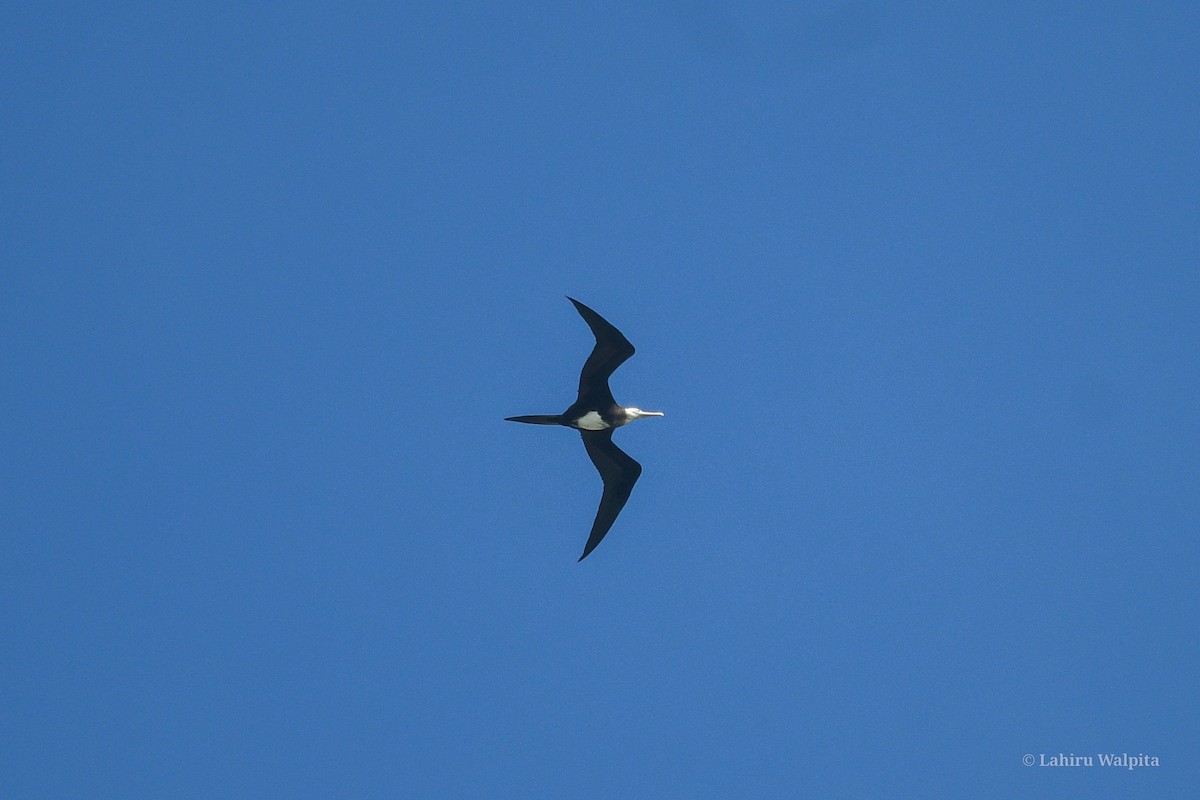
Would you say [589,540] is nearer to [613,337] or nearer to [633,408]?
[633,408]

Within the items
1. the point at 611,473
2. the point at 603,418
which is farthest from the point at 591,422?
the point at 611,473

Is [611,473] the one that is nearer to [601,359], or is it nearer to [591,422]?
[591,422]

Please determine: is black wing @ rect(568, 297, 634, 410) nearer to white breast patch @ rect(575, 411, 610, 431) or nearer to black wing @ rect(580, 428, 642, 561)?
white breast patch @ rect(575, 411, 610, 431)

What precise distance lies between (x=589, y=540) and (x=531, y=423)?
2.09 m

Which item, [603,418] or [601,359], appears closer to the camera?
[601,359]

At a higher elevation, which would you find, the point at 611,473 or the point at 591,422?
the point at 591,422

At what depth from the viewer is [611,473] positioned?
60.4 ft

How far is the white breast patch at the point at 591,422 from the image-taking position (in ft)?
57.8

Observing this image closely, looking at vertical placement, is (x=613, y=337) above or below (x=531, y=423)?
above

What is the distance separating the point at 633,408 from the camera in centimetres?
1792

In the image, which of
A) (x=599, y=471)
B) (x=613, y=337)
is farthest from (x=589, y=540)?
(x=613, y=337)

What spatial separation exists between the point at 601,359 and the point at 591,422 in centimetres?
109

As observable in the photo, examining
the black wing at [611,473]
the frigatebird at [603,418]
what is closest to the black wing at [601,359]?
the frigatebird at [603,418]

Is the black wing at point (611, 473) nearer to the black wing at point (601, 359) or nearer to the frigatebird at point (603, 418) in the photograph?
the frigatebird at point (603, 418)
